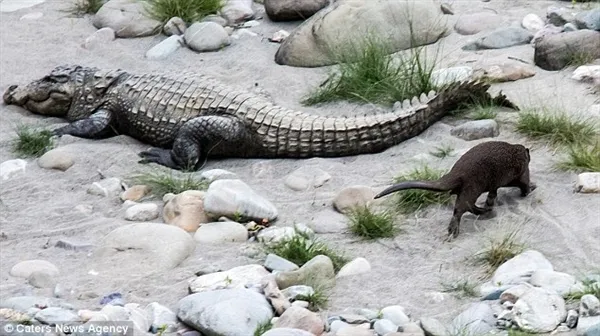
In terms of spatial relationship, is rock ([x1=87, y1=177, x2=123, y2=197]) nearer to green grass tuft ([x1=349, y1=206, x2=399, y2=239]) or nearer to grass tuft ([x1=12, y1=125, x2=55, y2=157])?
grass tuft ([x1=12, y1=125, x2=55, y2=157])

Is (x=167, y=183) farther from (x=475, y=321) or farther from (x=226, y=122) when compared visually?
(x=475, y=321)

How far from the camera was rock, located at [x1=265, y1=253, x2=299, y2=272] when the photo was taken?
5.43m

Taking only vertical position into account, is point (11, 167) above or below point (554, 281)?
below

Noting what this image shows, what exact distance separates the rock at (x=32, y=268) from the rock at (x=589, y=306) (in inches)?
100

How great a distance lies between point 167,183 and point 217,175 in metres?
0.40

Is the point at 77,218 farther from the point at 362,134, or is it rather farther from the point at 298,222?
the point at 362,134

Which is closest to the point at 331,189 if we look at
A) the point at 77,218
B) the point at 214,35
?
the point at 77,218

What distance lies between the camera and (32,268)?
18.1 feet

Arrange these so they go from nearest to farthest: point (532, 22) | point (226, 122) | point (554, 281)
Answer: point (554, 281)
point (226, 122)
point (532, 22)

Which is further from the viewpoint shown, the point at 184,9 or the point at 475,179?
the point at 184,9

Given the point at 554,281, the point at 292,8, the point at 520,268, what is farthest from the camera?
the point at 292,8

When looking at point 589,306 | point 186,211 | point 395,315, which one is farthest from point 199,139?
point 589,306

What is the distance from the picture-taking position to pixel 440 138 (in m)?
7.14

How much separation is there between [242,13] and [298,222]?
389 centimetres
